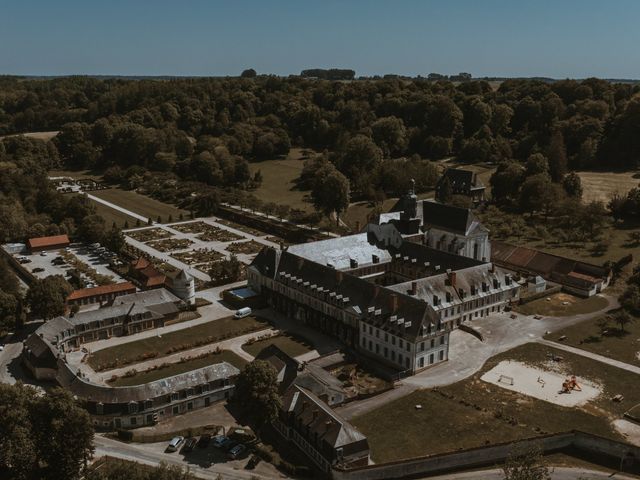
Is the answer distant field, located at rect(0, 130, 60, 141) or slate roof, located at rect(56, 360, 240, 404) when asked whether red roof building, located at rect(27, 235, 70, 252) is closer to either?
slate roof, located at rect(56, 360, 240, 404)

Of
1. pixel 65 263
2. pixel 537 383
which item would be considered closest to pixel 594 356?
pixel 537 383

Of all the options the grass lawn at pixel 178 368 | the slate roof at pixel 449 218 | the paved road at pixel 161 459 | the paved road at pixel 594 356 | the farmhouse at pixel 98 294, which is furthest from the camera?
the slate roof at pixel 449 218

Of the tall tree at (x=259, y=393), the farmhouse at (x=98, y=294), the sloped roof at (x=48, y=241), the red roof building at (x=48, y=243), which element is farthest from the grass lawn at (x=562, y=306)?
the sloped roof at (x=48, y=241)

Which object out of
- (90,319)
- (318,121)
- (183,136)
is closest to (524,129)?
(318,121)

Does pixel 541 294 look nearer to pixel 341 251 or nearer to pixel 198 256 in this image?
pixel 341 251

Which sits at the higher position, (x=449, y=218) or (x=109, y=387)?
(x=449, y=218)

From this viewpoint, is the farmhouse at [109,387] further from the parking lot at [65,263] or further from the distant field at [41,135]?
the distant field at [41,135]
